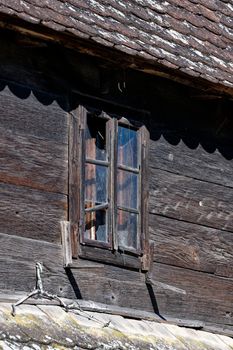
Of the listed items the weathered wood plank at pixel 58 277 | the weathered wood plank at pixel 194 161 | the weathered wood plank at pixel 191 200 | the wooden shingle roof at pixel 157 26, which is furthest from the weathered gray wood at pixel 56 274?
the wooden shingle roof at pixel 157 26

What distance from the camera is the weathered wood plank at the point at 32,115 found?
9.93 meters

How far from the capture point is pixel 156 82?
36.8ft

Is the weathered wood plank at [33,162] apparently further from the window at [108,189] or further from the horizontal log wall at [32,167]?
the window at [108,189]

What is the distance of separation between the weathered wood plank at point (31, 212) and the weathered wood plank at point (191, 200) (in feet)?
3.46

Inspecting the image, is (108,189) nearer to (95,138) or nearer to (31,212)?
(95,138)

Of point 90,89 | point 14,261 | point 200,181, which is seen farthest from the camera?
point 200,181

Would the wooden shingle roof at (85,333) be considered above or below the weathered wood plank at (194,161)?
below

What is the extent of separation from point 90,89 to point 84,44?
1.74ft

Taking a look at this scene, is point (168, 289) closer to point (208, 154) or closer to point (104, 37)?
point (208, 154)

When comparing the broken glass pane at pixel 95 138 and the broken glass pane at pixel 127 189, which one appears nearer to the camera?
the broken glass pane at pixel 95 138

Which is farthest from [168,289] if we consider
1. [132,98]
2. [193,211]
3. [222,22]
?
[222,22]

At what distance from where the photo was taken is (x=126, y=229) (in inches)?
423

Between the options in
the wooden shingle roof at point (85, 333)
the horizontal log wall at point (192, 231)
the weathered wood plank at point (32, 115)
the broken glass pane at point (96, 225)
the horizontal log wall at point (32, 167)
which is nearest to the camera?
the wooden shingle roof at point (85, 333)

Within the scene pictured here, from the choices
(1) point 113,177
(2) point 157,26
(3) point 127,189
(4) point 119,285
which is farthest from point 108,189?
(2) point 157,26
